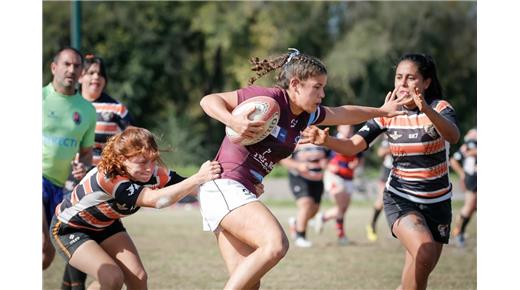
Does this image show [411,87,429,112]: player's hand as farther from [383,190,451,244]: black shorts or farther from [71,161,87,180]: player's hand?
[71,161,87,180]: player's hand

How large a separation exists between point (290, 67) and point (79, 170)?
2.67 metres

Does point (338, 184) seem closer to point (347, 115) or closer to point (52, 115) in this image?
point (52, 115)

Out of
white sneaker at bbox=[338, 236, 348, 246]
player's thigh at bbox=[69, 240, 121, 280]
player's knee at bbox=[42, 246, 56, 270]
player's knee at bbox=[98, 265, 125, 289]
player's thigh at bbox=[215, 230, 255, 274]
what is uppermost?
player's thigh at bbox=[215, 230, 255, 274]

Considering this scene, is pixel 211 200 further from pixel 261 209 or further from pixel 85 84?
pixel 85 84

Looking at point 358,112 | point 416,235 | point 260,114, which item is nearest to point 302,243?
point 416,235

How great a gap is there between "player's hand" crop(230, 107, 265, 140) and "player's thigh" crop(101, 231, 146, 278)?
142 cm

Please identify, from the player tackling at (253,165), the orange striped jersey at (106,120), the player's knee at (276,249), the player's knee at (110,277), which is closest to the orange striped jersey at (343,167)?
the orange striped jersey at (106,120)

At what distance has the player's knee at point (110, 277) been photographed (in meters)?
5.13

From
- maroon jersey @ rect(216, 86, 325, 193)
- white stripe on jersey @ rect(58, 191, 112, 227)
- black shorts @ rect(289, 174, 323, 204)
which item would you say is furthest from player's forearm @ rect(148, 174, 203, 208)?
black shorts @ rect(289, 174, 323, 204)

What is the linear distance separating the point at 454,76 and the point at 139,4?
47.8 feet

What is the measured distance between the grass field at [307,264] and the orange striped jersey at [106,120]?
5.03 feet

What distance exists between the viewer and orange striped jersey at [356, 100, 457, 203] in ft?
19.0

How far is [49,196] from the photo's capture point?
7.23 meters

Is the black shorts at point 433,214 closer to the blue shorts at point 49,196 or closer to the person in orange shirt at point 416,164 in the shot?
the person in orange shirt at point 416,164
